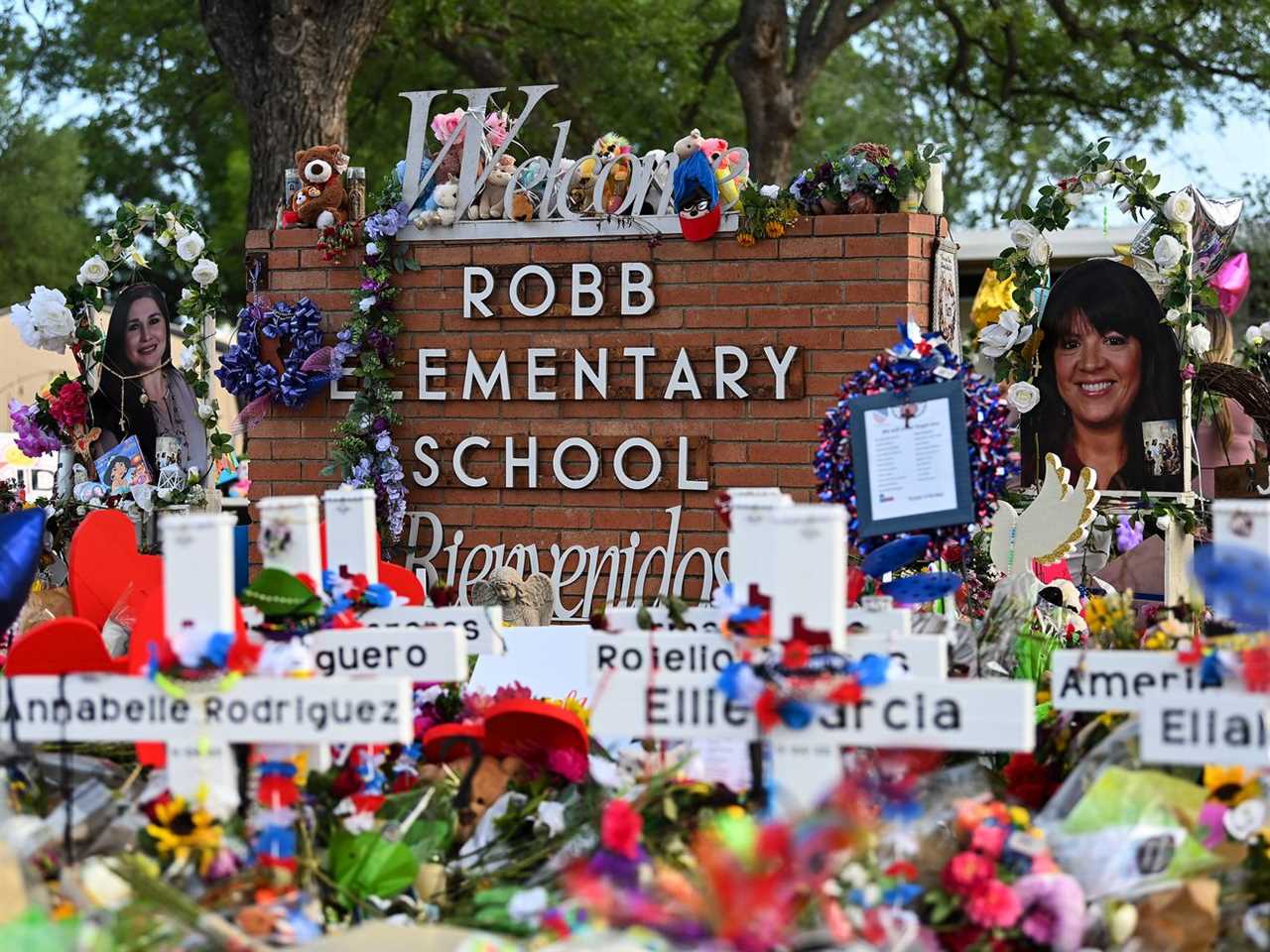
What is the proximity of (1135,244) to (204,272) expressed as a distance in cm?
390

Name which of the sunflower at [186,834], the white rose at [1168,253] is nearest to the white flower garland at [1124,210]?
the white rose at [1168,253]

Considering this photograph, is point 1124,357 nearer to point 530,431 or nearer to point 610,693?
point 530,431

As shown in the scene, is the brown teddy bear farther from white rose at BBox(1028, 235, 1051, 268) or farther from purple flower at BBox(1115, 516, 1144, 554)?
purple flower at BBox(1115, 516, 1144, 554)

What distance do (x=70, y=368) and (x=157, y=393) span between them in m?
6.12

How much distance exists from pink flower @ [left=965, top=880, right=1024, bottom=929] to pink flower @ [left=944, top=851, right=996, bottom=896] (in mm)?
18

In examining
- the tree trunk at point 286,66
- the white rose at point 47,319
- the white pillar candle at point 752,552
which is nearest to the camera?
the white pillar candle at point 752,552

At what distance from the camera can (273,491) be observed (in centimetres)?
695

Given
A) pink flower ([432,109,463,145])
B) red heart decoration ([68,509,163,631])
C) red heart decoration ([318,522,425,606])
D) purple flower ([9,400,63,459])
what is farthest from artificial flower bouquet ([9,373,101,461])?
red heart decoration ([318,522,425,606])

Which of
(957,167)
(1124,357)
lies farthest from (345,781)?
(957,167)

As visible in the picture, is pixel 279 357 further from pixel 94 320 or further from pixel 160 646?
pixel 160 646

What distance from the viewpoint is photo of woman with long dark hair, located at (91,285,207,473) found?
23.8ft

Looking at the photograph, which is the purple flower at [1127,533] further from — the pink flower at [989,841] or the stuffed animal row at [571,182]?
the pink flower at [989,841]

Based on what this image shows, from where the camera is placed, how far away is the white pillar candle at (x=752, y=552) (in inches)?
111

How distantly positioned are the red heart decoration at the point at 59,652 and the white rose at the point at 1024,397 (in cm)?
446
